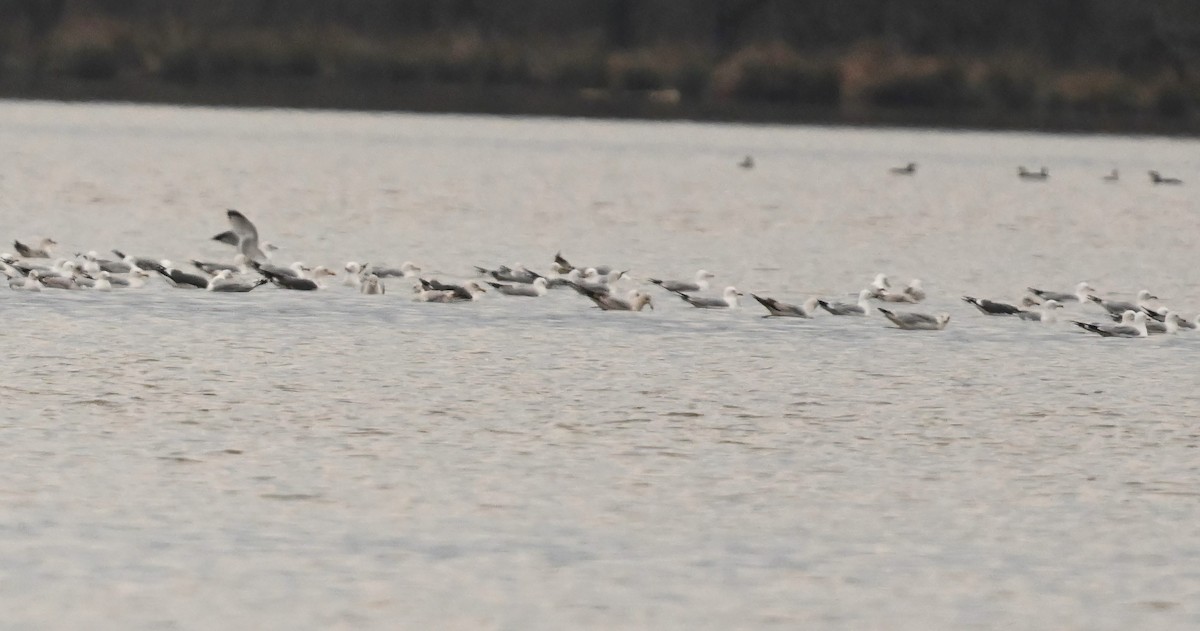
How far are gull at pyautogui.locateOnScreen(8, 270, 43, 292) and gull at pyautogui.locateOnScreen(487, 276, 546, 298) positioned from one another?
3412 mm

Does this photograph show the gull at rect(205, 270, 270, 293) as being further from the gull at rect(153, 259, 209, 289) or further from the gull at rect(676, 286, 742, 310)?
the gull at rect(676, 286, 742, 310)

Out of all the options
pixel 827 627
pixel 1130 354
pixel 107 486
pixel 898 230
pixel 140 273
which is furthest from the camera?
pixel 898 230

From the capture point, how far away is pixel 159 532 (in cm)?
1020

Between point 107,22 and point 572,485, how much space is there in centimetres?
5017

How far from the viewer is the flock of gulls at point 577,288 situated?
18.9 metres

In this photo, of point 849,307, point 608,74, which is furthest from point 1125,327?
point 608,74

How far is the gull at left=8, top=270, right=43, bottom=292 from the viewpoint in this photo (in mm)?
19547

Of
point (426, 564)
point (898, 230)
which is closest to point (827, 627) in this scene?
point (426, 564)

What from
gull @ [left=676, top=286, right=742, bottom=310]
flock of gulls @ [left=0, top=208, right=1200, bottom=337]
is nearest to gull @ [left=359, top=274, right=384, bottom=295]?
flock of gulls @ [left=0, top=208, right=1200, bottom=337]

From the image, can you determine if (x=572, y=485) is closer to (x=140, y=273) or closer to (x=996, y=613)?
(x=996, y=613)

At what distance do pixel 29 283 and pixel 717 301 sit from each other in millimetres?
5139

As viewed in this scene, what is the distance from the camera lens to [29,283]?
19.5 m

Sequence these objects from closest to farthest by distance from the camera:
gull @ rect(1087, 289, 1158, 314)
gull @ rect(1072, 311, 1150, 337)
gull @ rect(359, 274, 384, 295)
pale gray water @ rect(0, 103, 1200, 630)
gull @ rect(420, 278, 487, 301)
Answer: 1. pale gray water @ rect(0, 103, 1200, 630)
2. gull @ rect(1072, 311, 1150, 337)
3. gull @ rect(1087, 289, 1158, 314)
4. gull @ rect(420, 278, 487, 301)
5. gull @ rect(359, 274, 384, 295)

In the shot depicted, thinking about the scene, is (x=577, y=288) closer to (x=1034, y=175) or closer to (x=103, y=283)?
(x=103, y=283)
